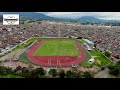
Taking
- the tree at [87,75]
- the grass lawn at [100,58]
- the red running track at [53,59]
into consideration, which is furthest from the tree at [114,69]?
the red running track at [53,59]

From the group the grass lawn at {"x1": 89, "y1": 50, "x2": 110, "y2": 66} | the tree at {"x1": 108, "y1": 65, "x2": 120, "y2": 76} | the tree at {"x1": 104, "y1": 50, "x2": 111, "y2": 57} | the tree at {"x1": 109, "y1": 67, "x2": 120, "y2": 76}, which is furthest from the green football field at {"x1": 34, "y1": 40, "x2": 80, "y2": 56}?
the tree at {"x1": 109, "y1": 67, "x2": 120, "y2": 76}

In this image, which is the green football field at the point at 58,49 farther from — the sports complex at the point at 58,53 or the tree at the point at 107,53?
the tree at the point at 107,53

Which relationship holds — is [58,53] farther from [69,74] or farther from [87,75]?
[87,75]

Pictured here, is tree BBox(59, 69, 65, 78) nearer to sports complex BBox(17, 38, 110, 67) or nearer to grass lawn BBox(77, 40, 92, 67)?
sports complex BBox(17, 38, 110, 67)
